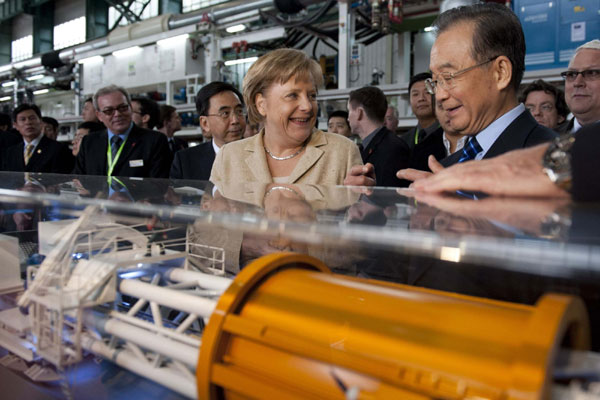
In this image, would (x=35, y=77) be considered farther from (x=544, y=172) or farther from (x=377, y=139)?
(x=544, y=172)

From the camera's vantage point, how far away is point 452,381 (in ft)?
1.48

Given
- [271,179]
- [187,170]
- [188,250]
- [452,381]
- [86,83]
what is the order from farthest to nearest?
[86,83] < [187,170] < [271,179] < [188,250] < [452,381]

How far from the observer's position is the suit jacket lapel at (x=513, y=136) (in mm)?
1340

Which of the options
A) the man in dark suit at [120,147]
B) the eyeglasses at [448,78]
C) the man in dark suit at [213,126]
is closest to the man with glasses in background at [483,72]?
the eyeglasses at [448,78]

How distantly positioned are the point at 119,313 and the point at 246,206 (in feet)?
1.06

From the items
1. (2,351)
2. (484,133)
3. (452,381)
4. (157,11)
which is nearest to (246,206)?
(452,381)

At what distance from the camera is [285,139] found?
1.87 metres

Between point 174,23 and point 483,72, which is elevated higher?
point 174,23

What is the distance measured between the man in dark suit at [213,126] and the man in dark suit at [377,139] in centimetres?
80

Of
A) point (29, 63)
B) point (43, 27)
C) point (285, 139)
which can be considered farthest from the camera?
point (43, 27)

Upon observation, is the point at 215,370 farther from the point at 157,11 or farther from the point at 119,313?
the point at 157,11

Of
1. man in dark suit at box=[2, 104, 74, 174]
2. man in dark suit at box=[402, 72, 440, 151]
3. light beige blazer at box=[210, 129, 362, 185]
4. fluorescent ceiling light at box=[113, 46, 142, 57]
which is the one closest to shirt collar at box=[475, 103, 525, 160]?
light beige blazer at box=[210, 129, 362, 185]

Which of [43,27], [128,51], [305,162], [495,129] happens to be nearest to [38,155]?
[305,162]

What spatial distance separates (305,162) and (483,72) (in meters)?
0.67
